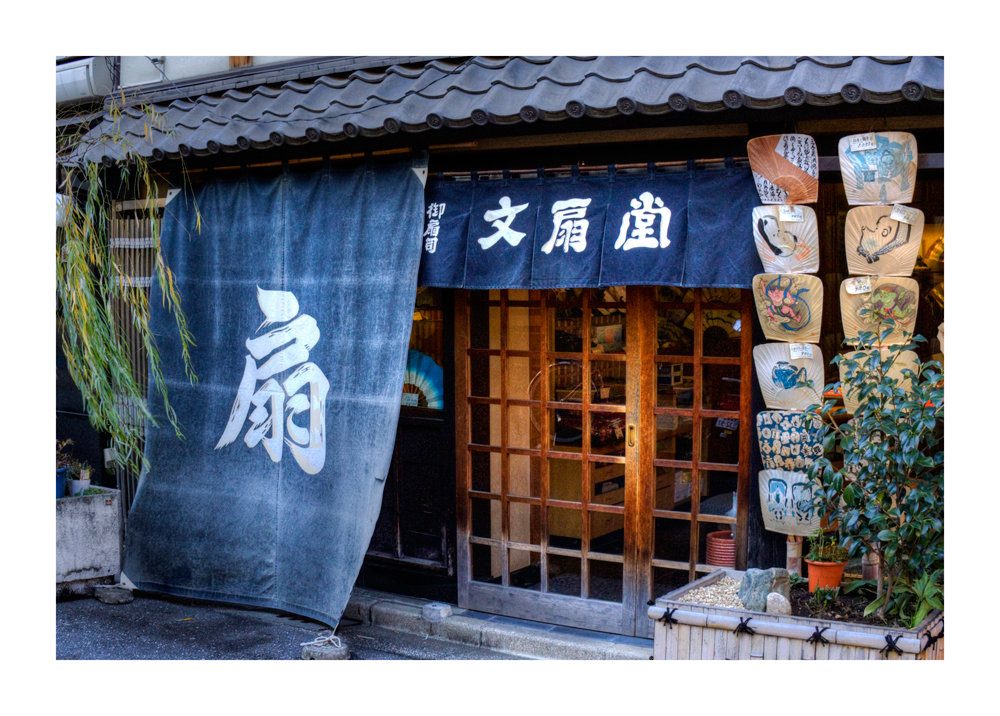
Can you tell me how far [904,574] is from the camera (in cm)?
543

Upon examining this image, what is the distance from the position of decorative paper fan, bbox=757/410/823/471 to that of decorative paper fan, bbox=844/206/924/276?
1055 mm

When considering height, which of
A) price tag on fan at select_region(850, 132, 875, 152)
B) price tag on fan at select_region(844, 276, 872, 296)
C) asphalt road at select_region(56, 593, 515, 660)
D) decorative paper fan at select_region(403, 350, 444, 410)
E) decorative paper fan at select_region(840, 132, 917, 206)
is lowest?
asphalt road at select_region(56, 593, 515, 660)

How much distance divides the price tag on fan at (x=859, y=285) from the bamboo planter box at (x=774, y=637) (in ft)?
6.53

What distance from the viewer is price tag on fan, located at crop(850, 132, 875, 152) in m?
5.55

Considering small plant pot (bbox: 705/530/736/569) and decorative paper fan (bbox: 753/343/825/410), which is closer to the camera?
decorative paper fan (bbox: 753/343/825/410)

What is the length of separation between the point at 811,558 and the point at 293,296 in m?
4.53

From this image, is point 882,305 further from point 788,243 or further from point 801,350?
point 788,243

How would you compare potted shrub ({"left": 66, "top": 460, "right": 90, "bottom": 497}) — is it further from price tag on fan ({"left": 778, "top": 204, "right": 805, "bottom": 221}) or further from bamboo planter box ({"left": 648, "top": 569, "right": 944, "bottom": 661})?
price tag on fan ({"left": 778, "top": 204, "right": 805, "bottom": 221})

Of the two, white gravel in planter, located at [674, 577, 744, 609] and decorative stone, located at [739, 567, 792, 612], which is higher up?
decorative stone, located at [739, 567, 792, 612]

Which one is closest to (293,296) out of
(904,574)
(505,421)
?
(505,421)

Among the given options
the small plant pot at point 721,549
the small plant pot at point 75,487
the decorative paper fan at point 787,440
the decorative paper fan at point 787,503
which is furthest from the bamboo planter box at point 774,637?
the small plant pot at point 75,487

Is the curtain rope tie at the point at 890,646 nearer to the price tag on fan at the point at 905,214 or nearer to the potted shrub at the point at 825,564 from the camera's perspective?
the potted shrub at the point at 825,564

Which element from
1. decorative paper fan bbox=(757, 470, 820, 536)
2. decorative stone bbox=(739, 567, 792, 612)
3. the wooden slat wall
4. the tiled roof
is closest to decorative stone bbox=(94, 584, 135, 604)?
the wooden slat wall

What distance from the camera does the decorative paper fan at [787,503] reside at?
5914 mm
